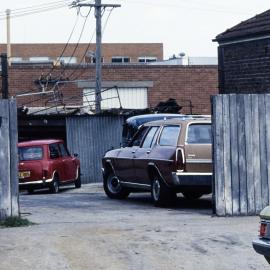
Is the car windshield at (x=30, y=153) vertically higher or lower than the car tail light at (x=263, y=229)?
higher

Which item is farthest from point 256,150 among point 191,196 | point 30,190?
point 30,190

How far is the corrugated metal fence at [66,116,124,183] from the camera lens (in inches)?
1367

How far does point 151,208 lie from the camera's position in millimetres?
17594

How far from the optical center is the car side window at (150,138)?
710 inches

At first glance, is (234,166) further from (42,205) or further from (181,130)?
(42,205)

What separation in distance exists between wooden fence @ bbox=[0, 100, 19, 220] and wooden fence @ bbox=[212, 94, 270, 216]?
10.9ft

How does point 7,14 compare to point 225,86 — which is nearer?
point 225,86

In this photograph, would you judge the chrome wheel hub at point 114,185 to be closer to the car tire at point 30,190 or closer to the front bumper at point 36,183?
the front bumper at point 36,183

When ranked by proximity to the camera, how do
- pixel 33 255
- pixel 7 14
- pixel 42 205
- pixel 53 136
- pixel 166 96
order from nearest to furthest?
pixel 33 255 < pixel 42 205 < pixel 53 136 < pixel 166 96 < pixel 7 14

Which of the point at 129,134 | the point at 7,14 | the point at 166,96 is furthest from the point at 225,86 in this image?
the point at 7,14

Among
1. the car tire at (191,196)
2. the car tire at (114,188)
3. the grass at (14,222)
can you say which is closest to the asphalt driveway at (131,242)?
the grass at (14,222)

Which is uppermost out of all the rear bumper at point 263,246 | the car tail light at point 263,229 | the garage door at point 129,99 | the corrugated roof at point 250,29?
the corrugated roof at point 250,29

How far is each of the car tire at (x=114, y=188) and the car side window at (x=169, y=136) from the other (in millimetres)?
2697

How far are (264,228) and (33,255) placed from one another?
3.22 m
